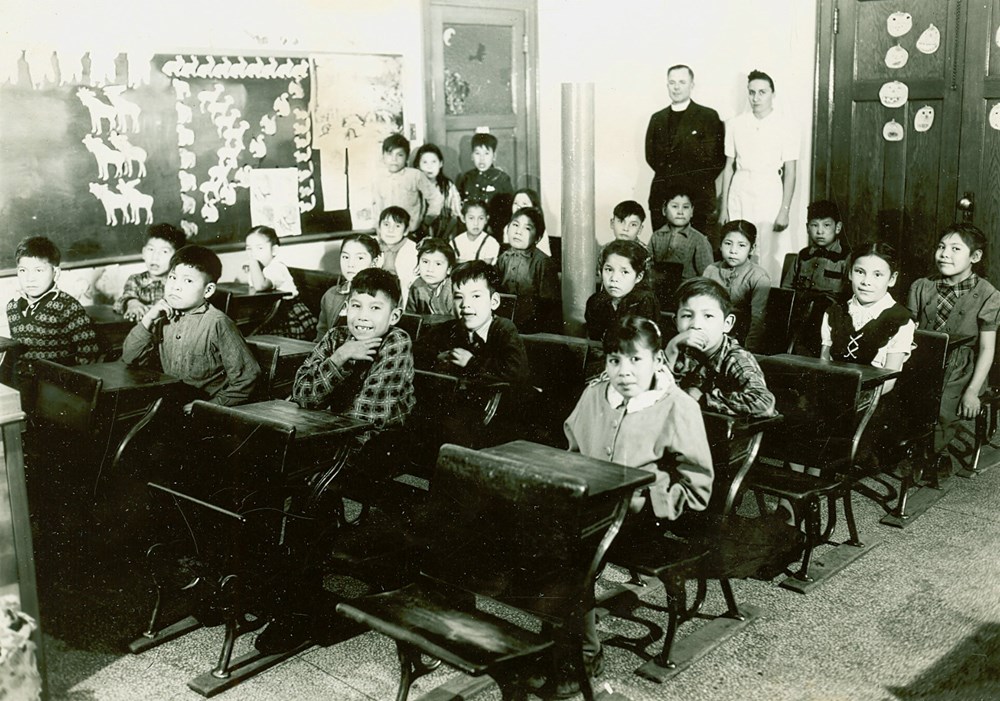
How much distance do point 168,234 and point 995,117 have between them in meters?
4.35

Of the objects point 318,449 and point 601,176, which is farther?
point 601,176

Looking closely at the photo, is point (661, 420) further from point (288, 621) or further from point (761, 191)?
point (761, 191)

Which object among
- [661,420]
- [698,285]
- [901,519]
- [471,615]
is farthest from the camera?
[901,519]

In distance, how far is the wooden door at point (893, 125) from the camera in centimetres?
520

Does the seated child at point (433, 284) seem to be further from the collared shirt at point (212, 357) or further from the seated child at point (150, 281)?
the seated child at point (150, 281)

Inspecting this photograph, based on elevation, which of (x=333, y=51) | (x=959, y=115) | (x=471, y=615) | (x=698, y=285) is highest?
(x=333, y=51)

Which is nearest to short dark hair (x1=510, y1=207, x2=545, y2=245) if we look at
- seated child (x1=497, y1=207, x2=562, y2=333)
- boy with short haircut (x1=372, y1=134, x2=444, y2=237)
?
seated child (x1=497, y1=207, x2=562, y2=333)

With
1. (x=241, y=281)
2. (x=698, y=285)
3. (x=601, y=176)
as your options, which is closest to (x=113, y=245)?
(x=241, y=281)

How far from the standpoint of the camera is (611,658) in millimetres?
2684

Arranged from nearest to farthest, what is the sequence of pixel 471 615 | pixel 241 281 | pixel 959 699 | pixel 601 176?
pixel 471 615
pixel 959 699
pixel 241 281
pixel 601 176

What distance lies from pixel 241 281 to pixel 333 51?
1621 millimetres

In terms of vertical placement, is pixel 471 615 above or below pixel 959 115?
below

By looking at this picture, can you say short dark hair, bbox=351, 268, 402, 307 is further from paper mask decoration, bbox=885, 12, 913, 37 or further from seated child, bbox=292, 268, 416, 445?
paper mask decoration, bbox=885, 12, 913, 37

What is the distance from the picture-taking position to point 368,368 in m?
3.22
